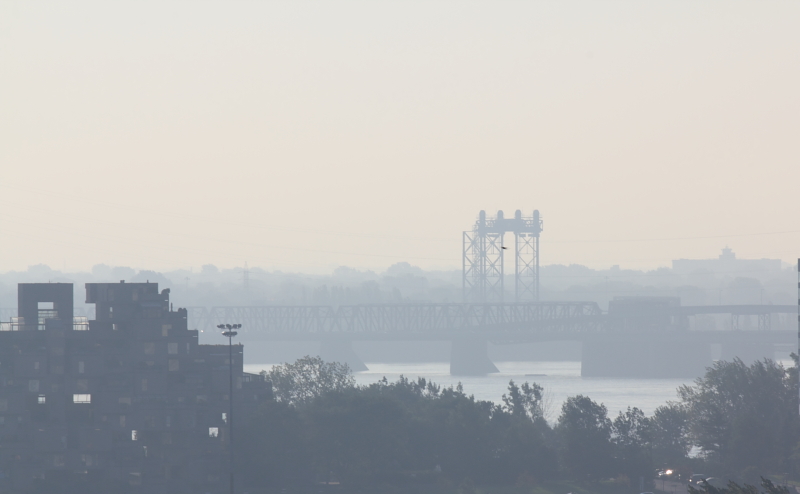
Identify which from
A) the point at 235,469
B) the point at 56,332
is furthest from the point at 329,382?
the point at 56,332

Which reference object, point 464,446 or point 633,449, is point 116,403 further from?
point 633,449

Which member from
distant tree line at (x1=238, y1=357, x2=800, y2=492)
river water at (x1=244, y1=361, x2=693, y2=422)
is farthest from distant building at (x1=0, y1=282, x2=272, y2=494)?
river water at (x1=244, y1=361, x2=693, y2=422)

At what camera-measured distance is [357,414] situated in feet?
221

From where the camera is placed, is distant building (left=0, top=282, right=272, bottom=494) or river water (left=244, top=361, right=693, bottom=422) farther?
river water (left=244, top=361, right=693, bottom=422)

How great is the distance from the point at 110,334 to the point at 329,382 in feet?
63.0

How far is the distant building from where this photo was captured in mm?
64250

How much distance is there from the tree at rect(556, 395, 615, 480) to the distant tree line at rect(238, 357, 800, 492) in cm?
6

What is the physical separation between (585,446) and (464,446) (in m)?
7.07

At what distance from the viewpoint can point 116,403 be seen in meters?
65.4

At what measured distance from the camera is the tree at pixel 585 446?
6769 centimetres

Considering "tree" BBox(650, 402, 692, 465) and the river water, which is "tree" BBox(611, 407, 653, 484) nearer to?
"tree" BBox(650, 402, 692, 465)

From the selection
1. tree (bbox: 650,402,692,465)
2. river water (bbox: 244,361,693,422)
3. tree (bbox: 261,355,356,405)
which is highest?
tree (bbox: 261,355,356,405)

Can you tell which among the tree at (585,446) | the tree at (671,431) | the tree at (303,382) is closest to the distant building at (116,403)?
the tree at (303,382)

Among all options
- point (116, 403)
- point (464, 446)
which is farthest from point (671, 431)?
point (116, 403)
